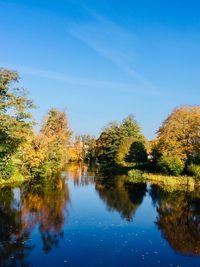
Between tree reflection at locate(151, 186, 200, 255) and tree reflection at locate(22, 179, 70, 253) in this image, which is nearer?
tree reflection at locate(151, 186, 200, 255)

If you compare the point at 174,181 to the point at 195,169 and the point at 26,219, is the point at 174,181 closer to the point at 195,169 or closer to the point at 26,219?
the point at 195,169

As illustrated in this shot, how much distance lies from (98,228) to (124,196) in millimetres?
16586

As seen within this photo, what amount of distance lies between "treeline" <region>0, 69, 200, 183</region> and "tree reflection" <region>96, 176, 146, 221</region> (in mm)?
9039

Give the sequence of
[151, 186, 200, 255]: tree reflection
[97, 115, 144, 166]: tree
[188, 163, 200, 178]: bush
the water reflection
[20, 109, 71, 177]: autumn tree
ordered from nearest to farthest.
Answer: the water reflection
[151, 186, 200, 255]: tree reflection
[188, 163, 200, 178]: bush
[20, 109, 71, 177]: autumn tree
[97, 115, 144, 166]: tree

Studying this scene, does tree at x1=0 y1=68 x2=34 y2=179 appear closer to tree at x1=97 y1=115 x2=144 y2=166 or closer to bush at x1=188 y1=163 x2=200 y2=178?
bush at x1=188 y1=163 x2=200 y2=178

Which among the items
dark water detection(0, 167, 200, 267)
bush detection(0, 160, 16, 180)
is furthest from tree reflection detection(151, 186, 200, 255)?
bush detection(0, 160, 16, 180)

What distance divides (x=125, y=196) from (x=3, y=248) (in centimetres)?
2462

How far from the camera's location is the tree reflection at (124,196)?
3686 cm

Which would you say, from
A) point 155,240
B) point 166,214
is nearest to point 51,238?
point 155,240

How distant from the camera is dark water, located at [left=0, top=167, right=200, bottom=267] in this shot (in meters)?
21.7

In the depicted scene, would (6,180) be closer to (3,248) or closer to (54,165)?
(54,165)

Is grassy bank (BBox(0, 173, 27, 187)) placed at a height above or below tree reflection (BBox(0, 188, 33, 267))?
above

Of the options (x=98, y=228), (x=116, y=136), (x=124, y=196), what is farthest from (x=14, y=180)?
(x=116, y=136)

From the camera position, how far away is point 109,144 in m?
105
